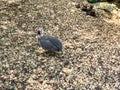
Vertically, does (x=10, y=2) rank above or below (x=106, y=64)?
above

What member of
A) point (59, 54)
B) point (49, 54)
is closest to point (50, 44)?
point (49, 54)

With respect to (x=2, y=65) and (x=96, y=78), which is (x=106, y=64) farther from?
(x=2, y=65)

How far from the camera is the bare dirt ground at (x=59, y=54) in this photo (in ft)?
15.9

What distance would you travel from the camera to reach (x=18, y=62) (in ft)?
16.9

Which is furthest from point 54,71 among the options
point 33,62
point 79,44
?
point 79,44

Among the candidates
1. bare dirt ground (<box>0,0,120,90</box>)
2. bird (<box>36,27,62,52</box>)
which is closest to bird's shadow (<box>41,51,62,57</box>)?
bare dirt ground (<box>0,0,120,90</box>)

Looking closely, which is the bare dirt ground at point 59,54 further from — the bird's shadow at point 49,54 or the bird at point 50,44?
the bird at point 50,44

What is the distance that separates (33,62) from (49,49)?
1.12ft

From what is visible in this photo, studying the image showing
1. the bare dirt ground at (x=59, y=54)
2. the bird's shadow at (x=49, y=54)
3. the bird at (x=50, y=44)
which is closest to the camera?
the bare dirt ground at (x=59, y=54)

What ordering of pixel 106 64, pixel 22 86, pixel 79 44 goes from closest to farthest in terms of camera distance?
pixel 22 86 → pixel 106 64 → pixel 79 44

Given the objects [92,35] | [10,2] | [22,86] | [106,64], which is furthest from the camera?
[10,2]

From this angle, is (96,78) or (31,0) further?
(31,0)

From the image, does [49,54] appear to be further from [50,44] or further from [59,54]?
[50,44]

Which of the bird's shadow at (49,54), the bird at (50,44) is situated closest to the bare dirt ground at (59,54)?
the bird's shadow at (49,54)
